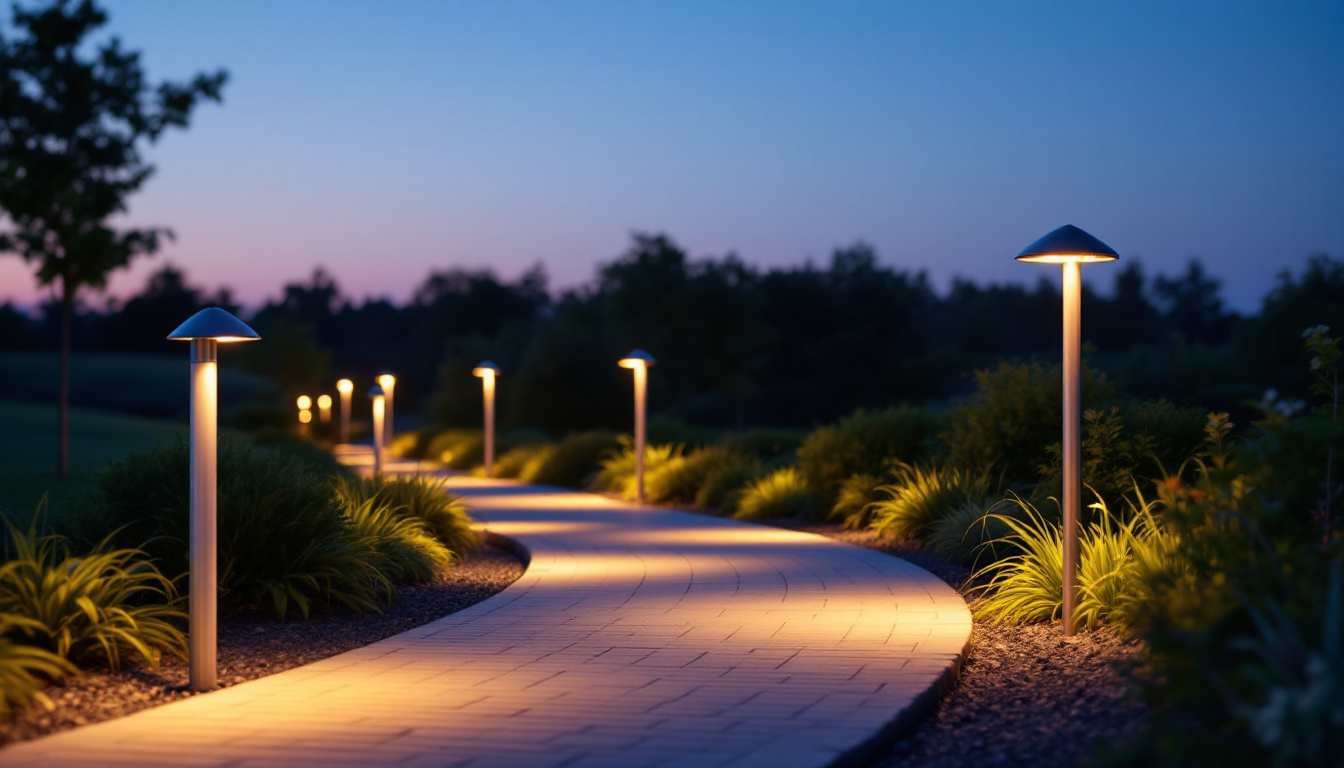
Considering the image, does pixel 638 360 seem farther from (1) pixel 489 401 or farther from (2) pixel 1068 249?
(2) pixel 1068 249

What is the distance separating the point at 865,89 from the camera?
30.2m

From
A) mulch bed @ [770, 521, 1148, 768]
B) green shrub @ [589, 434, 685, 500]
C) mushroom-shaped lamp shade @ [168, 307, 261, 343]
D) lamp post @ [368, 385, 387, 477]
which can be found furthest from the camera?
green shrub @ [589, 434, 685, 500]

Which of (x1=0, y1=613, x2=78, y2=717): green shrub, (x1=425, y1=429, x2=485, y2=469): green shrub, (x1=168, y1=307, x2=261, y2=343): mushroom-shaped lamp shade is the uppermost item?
(x1=168, y1=307, x2=261, y2=343): mushroom-shaped lamp shade

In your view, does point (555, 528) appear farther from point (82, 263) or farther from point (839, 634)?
point (82, 263)

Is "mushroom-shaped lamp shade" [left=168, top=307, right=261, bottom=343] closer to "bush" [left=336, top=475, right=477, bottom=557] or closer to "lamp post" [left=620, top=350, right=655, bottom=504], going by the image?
"bush" [left=336, top=475, right=477, bottom=557]

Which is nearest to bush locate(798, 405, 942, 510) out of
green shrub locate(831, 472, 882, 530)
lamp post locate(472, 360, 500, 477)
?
green shrub locate(831, 472, 882, 530)

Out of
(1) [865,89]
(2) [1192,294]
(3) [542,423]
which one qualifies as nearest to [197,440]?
(1) [865,89]

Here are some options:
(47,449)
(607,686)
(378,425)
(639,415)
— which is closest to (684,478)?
(639,415)

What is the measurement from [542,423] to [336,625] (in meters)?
37.2

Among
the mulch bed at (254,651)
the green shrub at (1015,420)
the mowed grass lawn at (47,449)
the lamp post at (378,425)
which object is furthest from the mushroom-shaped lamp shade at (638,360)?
the mulch bed at (254,651)

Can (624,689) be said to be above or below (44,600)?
below

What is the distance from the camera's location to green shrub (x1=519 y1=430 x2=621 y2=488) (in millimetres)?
22391

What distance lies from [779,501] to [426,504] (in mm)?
5540

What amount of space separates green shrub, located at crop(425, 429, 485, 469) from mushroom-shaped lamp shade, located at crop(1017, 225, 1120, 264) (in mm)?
22655
